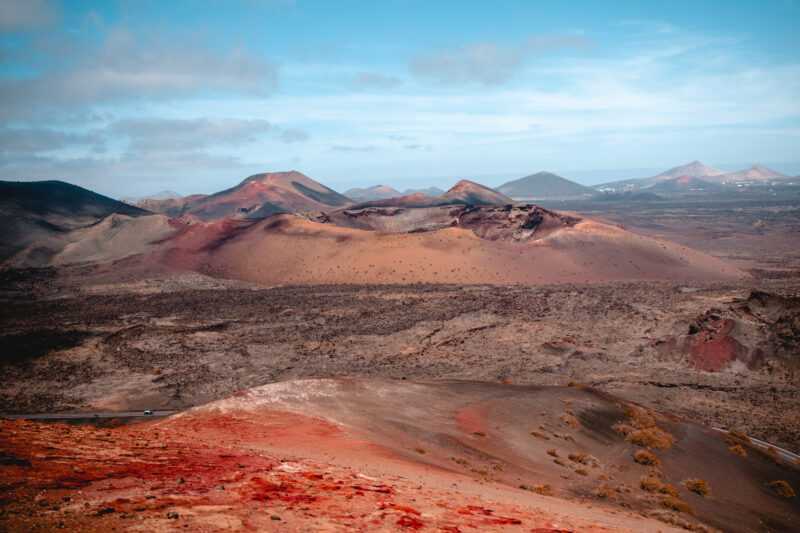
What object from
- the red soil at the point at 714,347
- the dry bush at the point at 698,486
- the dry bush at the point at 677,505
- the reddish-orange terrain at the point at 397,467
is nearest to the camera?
the reddish-orange terrain at the point at 397,467

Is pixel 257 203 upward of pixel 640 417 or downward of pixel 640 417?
upward

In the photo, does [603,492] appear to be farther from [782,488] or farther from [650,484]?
[782,488]

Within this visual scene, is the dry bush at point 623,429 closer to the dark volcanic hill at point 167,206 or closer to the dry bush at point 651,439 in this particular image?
the dry bush at point 651,439

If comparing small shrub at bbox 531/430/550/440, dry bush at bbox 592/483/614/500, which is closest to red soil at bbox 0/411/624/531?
dry bush at bbox 592/483/614/500

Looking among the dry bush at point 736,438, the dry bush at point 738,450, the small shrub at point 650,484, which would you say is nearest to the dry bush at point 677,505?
the small shrub at point 650,484

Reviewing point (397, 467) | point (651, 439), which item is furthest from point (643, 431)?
point (397, 467)

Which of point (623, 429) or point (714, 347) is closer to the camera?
point (623, 429)

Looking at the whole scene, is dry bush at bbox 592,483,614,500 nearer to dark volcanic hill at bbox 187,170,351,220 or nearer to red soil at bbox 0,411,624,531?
red soil at bbox 0,411,624,531
